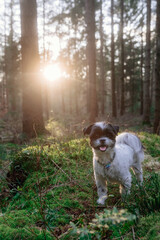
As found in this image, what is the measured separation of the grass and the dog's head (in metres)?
0.71

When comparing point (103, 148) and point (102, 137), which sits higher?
point (102, 137)

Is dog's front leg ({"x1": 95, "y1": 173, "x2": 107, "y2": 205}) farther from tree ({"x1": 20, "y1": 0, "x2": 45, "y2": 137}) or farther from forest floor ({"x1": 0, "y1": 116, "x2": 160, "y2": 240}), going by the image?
tree ({"x1": 20, "y1": 0, "x2": 45, "y2": 137})

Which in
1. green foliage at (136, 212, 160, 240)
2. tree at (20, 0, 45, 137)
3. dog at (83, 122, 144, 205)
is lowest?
green foliage at (136, 212, 160, 240)

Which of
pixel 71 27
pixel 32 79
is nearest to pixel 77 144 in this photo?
pixel 32 79

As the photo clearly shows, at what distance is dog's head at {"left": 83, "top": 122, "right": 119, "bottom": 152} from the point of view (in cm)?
318

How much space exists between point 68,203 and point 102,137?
1366 millimetres

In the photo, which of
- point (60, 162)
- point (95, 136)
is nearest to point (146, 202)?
point (95, 136)

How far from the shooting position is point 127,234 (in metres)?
2.23

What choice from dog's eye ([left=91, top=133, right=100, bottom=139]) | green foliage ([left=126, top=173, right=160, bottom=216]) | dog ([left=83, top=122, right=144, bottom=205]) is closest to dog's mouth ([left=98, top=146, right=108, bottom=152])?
dog ([left=83, top=122, right=144, bottom=205])

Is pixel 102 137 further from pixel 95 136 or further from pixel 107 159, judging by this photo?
pixel 107 159

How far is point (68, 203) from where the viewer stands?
3.41 meters

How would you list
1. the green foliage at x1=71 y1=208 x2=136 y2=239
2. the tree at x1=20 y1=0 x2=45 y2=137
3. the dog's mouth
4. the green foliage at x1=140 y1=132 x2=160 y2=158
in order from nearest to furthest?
1. the green foliage at x1=71 y1=208 x2=136 y2=239
2. the dog's mouth
3. the green foliage at x1=140 y1=132 x2=160 y2=158
4. the tree at x1=20 y1=0 x2=45 y2=137

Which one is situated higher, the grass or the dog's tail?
the dog's tail

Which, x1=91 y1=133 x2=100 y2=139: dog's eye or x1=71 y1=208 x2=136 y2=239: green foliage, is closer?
x1=71 y1=208 x2=136 y2=239: green foliage
